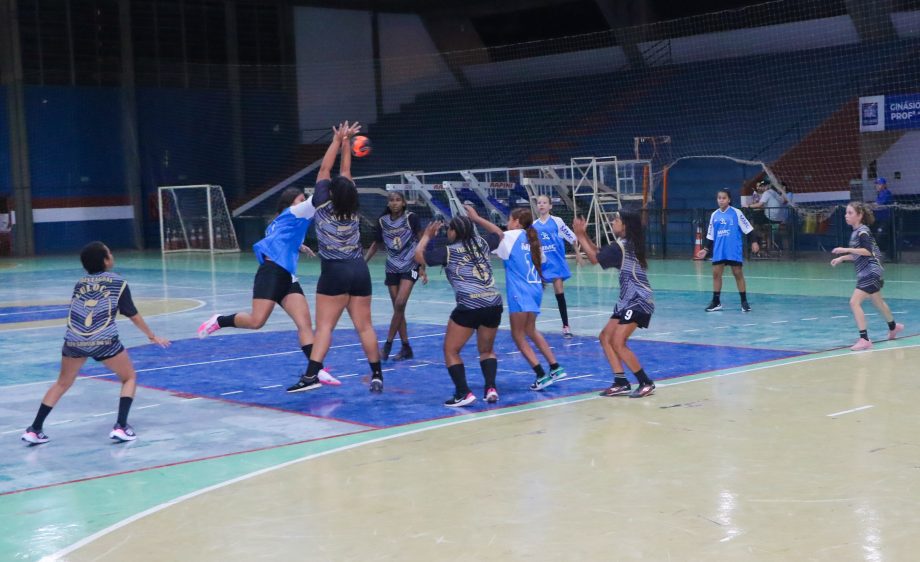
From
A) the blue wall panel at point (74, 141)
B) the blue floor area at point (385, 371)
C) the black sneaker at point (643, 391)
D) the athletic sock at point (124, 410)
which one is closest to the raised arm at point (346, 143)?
the blue floor area at point (385, 371)

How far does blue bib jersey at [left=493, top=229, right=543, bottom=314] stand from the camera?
1005 cm

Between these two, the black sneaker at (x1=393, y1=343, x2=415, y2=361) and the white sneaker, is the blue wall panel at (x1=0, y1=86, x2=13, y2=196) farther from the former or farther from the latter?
the white sneaker

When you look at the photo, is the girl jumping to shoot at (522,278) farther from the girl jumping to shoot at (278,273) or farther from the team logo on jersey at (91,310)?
the team logo on jersey at (91,310)

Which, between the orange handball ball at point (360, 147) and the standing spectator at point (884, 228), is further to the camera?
the standing spectator at point (884, 228)

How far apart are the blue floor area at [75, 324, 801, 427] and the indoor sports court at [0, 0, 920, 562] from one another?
78mm

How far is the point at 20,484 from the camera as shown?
7395mm

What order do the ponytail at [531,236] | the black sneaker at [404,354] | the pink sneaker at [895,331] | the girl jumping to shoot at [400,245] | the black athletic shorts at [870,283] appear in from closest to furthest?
1. the ponytail at [531,236]
2. the girl jumping to shoot at [400,245]
3. the black athletic shorts at [870,283]
4. the black sneaker at [404,354]
5. the pink sneaker at [895,331]

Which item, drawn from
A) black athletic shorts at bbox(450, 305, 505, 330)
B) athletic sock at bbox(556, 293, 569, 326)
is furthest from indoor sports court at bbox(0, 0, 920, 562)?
athletic sock at bbox(556, 293, 569, 326)

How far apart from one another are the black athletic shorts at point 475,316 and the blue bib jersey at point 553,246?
4.32m

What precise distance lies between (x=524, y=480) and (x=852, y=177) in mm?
24465

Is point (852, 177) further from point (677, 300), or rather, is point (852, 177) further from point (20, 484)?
point (20, 484)

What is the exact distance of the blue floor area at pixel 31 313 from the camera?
1789cm

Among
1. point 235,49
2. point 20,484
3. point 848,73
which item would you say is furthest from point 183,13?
point 20,484

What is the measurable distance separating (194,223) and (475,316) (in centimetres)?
3021
